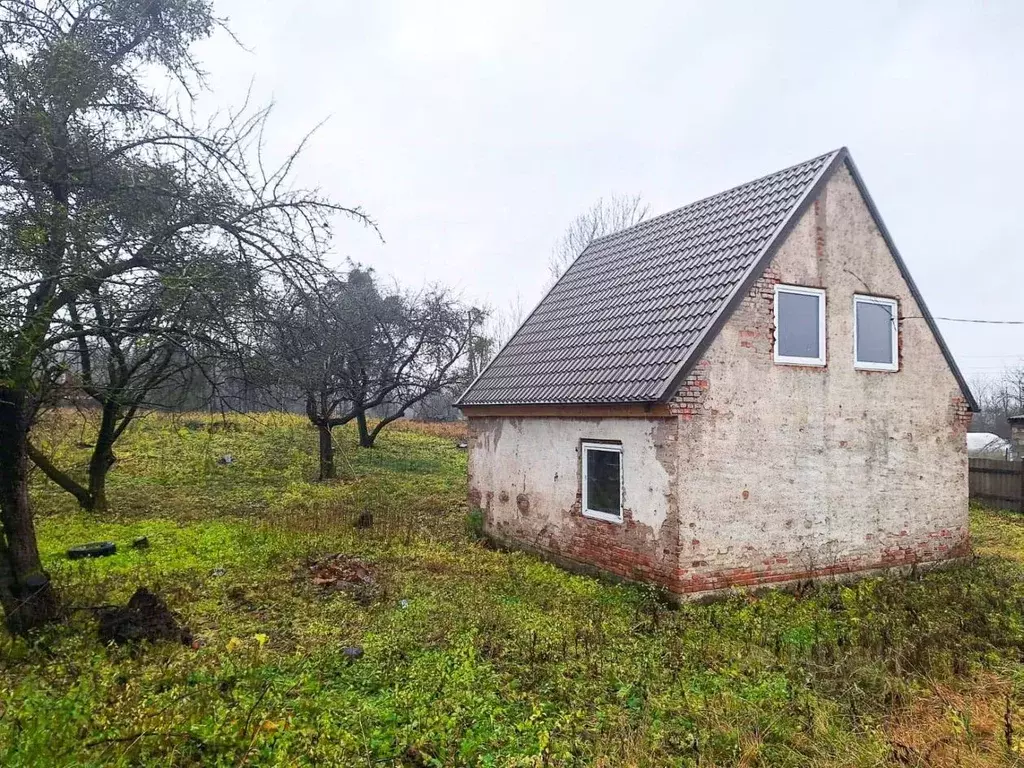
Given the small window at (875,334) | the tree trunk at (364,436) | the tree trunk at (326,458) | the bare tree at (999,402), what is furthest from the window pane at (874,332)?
the bare tree at (999,402)

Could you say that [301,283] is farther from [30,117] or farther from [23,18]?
[23,18]

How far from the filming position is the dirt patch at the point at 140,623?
6.99 meters

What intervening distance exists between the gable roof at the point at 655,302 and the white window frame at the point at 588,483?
29.6 inches

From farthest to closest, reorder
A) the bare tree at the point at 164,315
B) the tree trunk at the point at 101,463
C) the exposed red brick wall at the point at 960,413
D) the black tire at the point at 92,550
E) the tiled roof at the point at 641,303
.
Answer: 1. the tree trunk at the point at 101,463
2. the exposed red brick wall at the point at 960,413
3. the black tire at the point at 92,550
4. the tiled roof at the point at 641,303
5. the bare tree at the point at 164,315

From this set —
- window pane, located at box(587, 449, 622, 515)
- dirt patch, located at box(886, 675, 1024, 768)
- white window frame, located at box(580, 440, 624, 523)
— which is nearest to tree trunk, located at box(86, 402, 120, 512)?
white window frame, located at box(580, 440, 624, 523)

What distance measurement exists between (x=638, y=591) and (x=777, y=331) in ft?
14.6

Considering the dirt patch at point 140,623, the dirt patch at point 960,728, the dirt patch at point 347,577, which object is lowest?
the dirt patch at point 347,577

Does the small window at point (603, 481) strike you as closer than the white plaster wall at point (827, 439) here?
No

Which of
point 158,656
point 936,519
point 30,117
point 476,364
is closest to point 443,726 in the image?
point 158,656

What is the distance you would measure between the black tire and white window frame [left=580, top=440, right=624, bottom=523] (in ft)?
26.2

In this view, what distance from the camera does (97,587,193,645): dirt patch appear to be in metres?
6.99

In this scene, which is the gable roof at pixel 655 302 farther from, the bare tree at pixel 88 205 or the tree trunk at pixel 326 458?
the tree trunk at pixel 326 458

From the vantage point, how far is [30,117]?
625 cm

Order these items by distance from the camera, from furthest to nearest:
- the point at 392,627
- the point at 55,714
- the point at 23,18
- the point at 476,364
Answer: the point at 476,364, the point at 392,627, the point at 23,18, the point at 55,714
